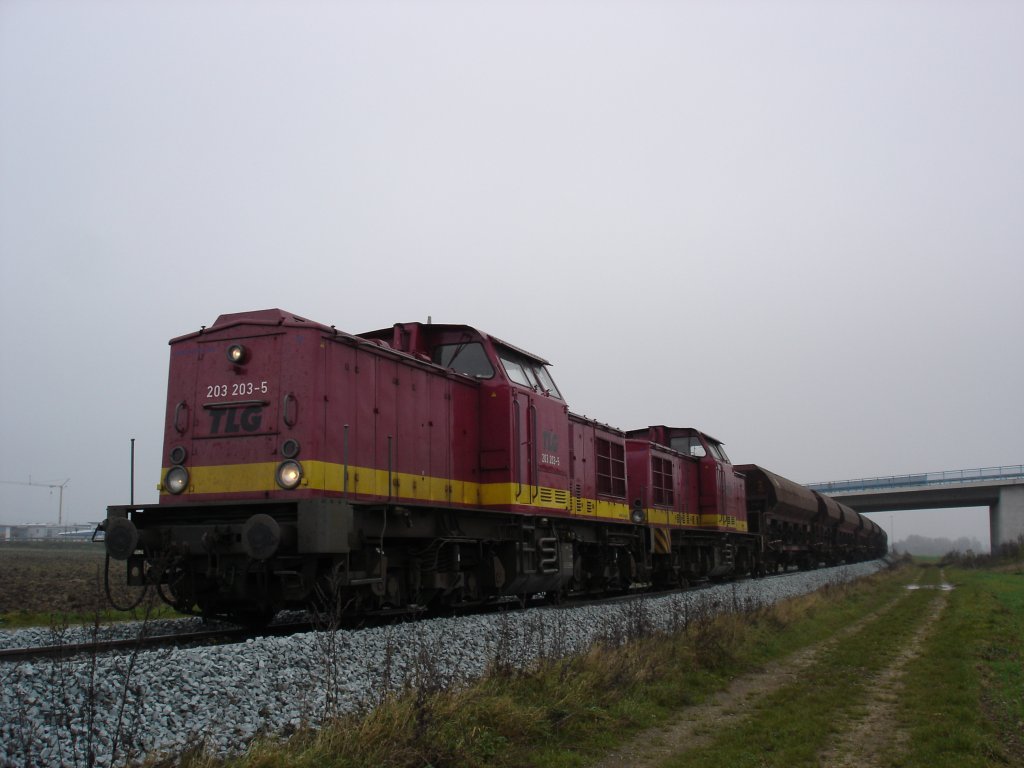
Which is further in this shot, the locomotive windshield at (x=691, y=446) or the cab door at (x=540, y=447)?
the locomotive windshield at (x=691, y=446)

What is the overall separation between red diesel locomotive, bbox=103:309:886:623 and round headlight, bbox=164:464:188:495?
0.02m

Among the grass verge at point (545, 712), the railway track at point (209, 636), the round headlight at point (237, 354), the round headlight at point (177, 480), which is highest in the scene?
the round headlight at point (237, 354)

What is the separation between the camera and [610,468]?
1684 cm

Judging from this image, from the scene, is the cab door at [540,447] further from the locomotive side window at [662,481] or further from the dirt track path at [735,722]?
the locomotive side window at [662,481]

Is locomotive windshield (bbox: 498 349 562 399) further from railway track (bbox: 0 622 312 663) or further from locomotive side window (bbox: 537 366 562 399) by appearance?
railway track (bbox: 0 622 312 663)

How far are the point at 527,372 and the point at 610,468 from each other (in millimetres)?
4203

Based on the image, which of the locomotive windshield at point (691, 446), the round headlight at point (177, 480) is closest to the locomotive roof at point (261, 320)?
the round headlight at point (177, 480)

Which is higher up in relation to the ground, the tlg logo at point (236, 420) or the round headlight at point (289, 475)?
the tlg logo at point (236, 420)

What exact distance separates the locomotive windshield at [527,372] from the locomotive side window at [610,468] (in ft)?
8.17

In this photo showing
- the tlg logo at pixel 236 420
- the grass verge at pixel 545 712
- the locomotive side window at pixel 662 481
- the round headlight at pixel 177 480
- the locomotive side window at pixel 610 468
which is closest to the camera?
the grass verge at pixel 545 712

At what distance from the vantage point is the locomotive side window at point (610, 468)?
53.6 ft

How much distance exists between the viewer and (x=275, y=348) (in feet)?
30.5

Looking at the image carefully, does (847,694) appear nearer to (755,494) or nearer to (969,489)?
(755,494)

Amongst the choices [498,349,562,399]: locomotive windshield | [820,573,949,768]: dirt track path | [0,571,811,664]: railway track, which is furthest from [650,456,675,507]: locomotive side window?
[820,573,949,768]: dirt track path
